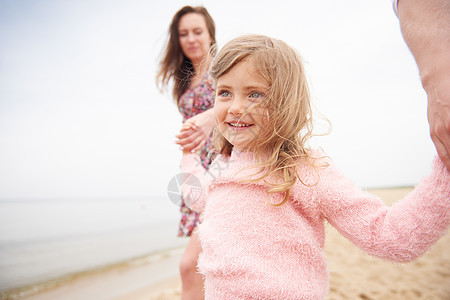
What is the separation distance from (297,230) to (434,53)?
734 millimetres

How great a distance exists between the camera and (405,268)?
4145 millimetres

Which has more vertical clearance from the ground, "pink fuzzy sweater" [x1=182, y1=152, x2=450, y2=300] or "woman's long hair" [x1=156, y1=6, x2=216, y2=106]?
"woman's long hair" [x1=156, y1=6, x2=216, y2=106]

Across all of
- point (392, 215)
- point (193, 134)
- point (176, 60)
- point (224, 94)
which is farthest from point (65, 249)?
point (392, 215)

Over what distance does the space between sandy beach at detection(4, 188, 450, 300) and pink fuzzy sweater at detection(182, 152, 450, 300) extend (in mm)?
2112

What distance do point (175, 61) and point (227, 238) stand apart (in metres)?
1.78

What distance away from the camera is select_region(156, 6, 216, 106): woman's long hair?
8.00ft

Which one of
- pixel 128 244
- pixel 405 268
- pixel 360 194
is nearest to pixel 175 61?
pixel 360 194

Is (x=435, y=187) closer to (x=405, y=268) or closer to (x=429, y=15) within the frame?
(x=429, y=15)

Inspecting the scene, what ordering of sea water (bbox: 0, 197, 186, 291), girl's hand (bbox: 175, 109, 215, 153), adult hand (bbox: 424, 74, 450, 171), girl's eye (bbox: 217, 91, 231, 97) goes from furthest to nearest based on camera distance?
sea water (bbox: 0, 197, 186, 291)
girl's hand (bbox: 175, 109, 215, 153)
girl's eye (bbox: 217, 91, 231, 97)
adult hand (bbox: 424, 74, 450, 171)

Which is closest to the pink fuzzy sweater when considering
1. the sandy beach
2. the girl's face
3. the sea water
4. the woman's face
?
the girl's face

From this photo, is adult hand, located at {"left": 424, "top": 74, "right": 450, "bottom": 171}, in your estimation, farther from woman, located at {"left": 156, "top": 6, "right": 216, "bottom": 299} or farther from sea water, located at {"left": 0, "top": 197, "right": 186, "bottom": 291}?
sea water, located at {"left": 0, "top": 197, "right": 186, "bottom": 291}

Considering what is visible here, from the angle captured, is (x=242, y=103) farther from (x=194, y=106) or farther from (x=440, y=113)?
(x=194, y=106)

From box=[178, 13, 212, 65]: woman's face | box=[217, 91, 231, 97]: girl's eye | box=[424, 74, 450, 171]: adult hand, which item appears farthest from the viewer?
box=[178, 13, 212, 65]: woman's face

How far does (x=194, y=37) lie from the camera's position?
2.38m
